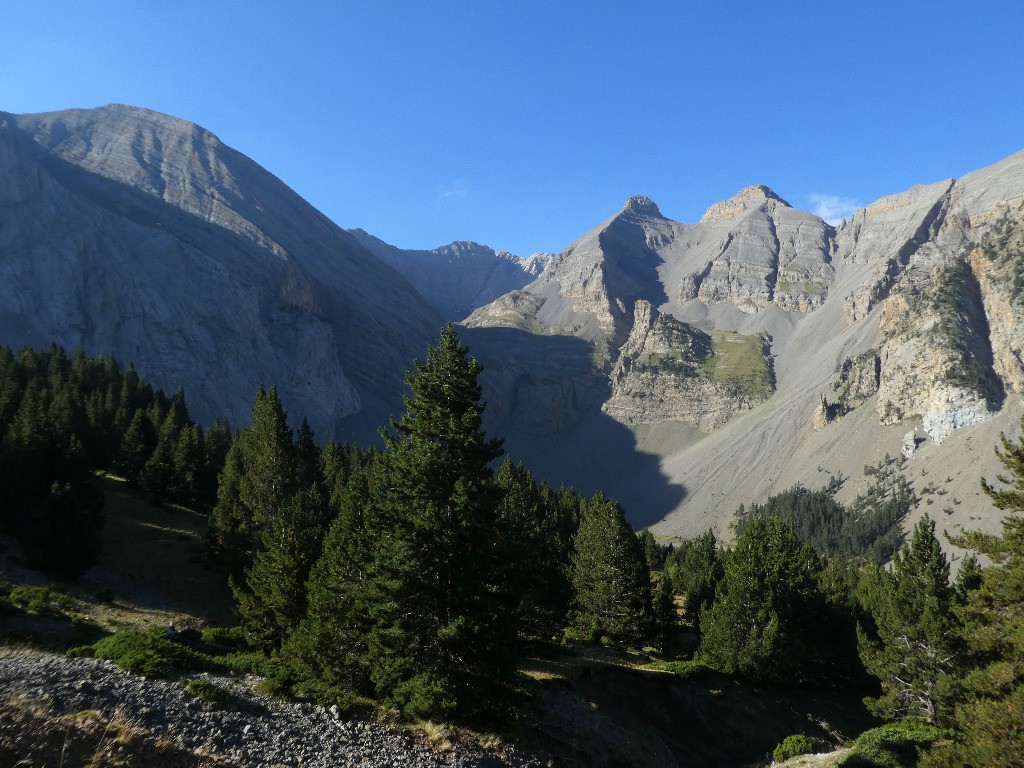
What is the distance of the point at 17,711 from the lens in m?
13.8

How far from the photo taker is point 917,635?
115 feet

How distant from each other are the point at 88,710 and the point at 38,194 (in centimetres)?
20297

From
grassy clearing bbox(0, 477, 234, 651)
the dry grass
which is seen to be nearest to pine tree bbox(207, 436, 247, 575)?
grassy clearing bbox(0, 477, 234, 651)

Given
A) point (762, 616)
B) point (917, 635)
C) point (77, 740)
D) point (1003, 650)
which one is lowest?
point (77, 740)

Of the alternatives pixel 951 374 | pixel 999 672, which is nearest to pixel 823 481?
pixel 951 374

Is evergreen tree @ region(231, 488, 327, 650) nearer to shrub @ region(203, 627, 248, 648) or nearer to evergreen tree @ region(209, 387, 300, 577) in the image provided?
shrub @ region(203, 627, 248, 648)

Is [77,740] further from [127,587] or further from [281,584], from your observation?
[127,587]

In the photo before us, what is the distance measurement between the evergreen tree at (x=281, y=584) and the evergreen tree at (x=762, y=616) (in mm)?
29148

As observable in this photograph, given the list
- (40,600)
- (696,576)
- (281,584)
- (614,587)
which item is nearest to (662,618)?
(614,587)

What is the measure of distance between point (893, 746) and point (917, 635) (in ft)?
37.4

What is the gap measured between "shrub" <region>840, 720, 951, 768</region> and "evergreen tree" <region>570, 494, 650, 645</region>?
55.5ft

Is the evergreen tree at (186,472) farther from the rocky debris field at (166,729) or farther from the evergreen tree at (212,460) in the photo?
the rocky debris field at (166,729)

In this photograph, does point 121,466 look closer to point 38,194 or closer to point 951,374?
point 38,194

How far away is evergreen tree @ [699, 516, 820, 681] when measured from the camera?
132 ft
